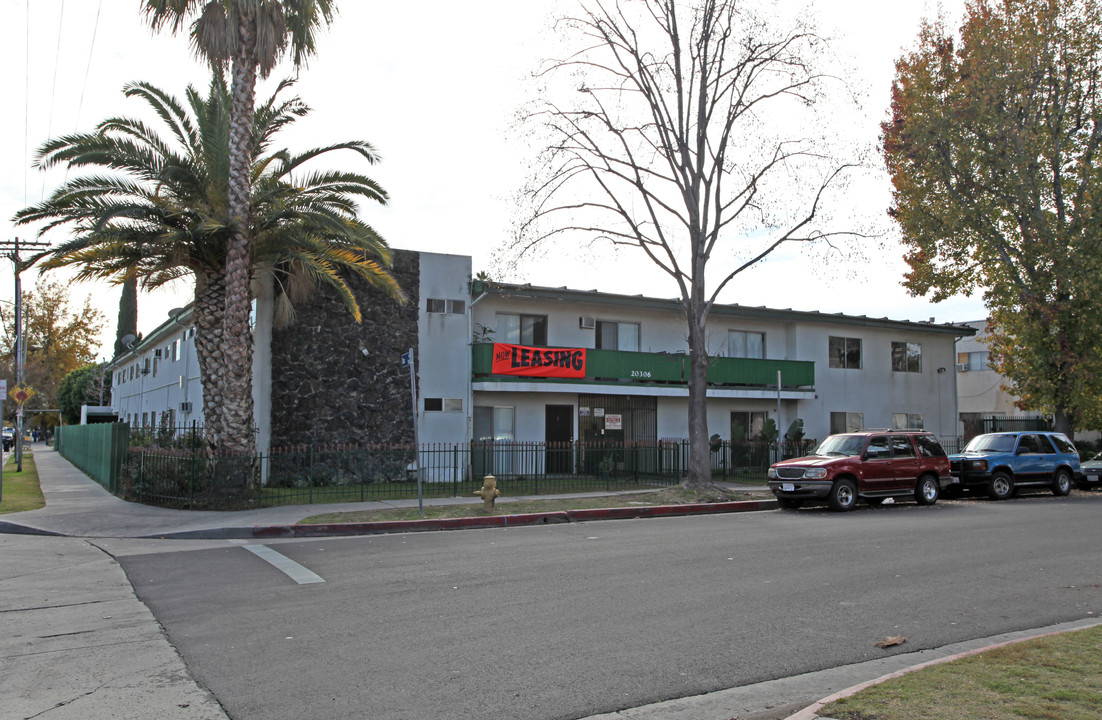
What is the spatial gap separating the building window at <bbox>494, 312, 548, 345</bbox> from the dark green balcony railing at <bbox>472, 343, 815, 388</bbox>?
1.77 meters

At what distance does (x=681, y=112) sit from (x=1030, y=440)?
12.7 metres

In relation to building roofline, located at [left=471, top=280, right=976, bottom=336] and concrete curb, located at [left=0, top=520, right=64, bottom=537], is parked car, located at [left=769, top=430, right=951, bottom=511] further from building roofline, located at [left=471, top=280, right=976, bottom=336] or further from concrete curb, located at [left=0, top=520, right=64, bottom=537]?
concrete curb, located at [left=0, top=520, right=64, bottom=537]

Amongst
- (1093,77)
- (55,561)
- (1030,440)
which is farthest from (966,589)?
(1093,77)

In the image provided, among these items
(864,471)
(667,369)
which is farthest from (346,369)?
(864,471)

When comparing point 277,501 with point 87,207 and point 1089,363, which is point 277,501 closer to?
point 87,207

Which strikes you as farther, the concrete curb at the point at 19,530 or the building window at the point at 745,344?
the building window at the point at 745,344

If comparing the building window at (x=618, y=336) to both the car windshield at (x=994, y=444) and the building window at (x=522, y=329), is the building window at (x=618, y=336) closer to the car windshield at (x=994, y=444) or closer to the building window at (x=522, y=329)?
the building window at (x=522, y=329)

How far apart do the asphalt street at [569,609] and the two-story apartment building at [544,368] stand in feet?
19.2

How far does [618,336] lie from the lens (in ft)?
92.6

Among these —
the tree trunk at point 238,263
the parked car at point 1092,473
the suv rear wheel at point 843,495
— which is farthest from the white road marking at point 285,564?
the parked car at point 1092,473

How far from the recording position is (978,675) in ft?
17.9

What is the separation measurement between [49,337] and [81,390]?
12465mm

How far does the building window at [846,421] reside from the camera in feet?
105

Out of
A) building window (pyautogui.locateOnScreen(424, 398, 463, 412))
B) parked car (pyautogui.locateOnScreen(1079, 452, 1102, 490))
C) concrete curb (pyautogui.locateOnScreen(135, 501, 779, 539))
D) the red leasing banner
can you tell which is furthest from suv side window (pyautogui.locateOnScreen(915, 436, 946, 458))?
building window (pyautogui.locateOnScreen(424, 398, 463, 412))
